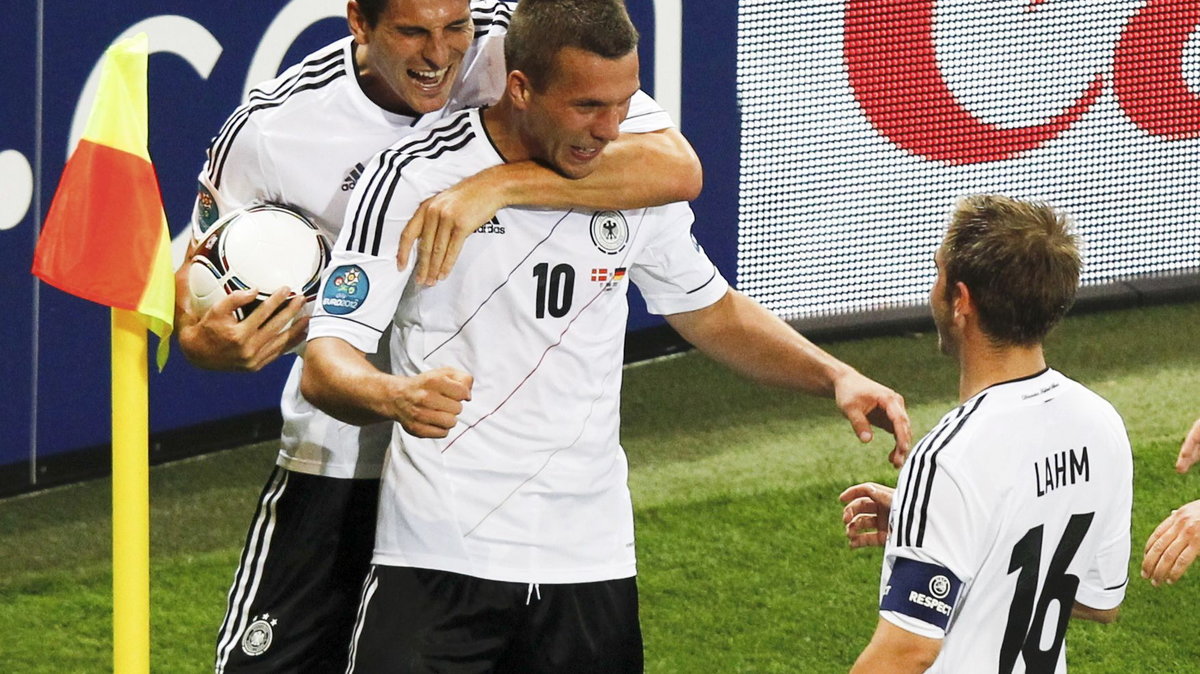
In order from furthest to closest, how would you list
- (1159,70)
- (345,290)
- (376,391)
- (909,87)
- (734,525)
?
1. (1159,70)
2. (909,87)
3. (734,525)
4. (345,290)
5. (376,391)

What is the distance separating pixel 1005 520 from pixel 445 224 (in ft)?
3.35

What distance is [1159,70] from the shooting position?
6.88 m

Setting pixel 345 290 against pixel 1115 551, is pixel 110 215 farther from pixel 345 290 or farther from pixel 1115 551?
pixel 1115 551

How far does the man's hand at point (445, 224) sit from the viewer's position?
2.90 m

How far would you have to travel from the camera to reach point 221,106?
5.86 m

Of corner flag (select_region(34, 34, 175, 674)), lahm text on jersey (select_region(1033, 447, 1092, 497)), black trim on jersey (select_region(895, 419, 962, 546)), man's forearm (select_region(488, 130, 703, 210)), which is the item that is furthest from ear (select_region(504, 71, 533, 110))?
lahm text on jersey (select_region(1033, 447, 1092, 497))

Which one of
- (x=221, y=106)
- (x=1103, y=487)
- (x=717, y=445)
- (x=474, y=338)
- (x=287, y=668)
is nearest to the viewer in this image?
(x=1103, y=487)

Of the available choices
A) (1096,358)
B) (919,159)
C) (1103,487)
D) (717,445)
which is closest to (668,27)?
(919,159)

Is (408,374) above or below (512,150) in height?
below

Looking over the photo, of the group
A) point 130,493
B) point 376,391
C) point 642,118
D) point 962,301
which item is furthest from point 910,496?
point 130,493

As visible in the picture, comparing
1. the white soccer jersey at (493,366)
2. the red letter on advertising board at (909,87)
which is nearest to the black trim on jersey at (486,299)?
the white soccer jersey at (493,366)

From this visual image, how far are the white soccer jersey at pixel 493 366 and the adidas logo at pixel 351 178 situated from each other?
306 millimetres

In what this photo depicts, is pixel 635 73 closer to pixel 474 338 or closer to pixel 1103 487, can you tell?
pixel 474 338

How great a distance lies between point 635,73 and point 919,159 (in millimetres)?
3949
